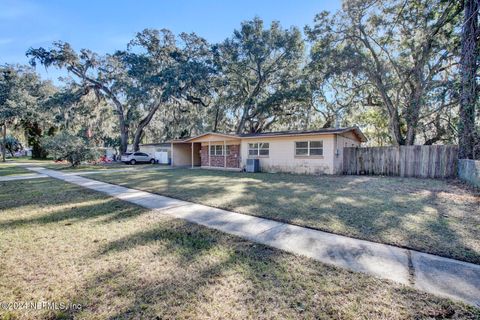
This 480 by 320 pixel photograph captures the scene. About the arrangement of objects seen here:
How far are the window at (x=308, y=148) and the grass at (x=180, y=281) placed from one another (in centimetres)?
1086

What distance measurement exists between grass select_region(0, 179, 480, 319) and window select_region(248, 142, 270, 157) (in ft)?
39.2

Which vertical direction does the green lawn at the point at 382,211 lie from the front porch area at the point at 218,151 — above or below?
below

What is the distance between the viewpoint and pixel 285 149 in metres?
14.9

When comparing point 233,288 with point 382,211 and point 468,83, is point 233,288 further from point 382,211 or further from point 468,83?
point 468,83

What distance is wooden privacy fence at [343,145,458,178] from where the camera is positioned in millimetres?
11516

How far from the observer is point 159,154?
26.4 m

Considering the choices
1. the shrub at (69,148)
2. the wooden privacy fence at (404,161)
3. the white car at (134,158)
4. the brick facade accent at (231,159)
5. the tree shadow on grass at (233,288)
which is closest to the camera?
→ the tree shadow on grass at (233,288)

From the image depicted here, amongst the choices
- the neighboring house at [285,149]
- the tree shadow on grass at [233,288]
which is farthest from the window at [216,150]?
the tree shadow on grass at [233,288]

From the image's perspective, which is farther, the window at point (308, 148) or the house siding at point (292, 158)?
the window at point (308, 148)

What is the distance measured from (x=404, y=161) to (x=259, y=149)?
8292mm

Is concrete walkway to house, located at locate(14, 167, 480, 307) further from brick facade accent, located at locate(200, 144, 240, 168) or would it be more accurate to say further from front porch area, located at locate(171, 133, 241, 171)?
front porch area, located at locate(171, 133, 241, 171)

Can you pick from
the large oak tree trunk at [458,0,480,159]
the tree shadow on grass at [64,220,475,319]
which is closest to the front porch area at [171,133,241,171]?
the large oak tree trunk at [458,0,480,159]

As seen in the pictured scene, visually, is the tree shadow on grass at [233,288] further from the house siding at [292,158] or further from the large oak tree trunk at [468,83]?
the large oak tree trunk at [468,83]

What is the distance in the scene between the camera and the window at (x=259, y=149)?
15.8 m
